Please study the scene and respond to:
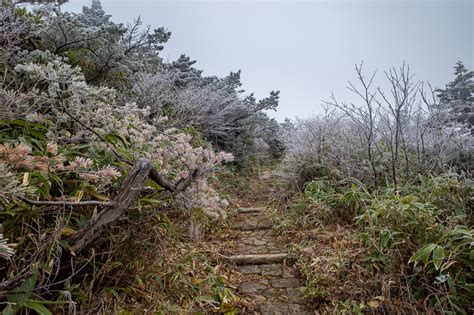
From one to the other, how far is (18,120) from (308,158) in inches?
166

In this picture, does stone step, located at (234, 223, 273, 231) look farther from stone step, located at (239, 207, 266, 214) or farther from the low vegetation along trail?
stone step, located at (239, 207, 266, 214)

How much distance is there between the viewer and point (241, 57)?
11773 millimetres

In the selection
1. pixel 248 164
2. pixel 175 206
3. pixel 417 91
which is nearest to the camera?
pixel 175 206

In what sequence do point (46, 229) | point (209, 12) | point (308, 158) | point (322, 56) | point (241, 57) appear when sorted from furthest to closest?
point (241, 57)
point (322, 56)
point (209, 12)
point (308, 158)
point (46, 229)

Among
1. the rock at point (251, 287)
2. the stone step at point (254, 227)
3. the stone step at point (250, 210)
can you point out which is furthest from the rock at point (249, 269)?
the stone step at point (250, 210)

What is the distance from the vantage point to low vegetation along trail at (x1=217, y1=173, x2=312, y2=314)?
2.19m

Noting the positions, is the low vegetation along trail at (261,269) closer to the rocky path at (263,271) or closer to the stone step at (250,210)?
the rocky path at (263,271)

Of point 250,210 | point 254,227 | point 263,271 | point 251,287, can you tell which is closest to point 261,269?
point 263,271

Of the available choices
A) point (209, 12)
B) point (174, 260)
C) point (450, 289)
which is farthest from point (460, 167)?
point (209, 12)

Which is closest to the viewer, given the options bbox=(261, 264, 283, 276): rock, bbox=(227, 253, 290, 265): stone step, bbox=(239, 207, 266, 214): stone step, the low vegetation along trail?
the low vegetation along trail

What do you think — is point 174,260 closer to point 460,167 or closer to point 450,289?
point 450,289

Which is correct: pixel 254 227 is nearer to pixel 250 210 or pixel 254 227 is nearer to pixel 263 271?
pixel 250 210

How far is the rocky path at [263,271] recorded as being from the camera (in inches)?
86.0

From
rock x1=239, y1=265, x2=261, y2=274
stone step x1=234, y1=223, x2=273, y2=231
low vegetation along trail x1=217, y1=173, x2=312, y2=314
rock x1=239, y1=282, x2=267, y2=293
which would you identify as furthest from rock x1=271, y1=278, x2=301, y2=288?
stone step x1=234, y1=223, x2=273, y2=231
